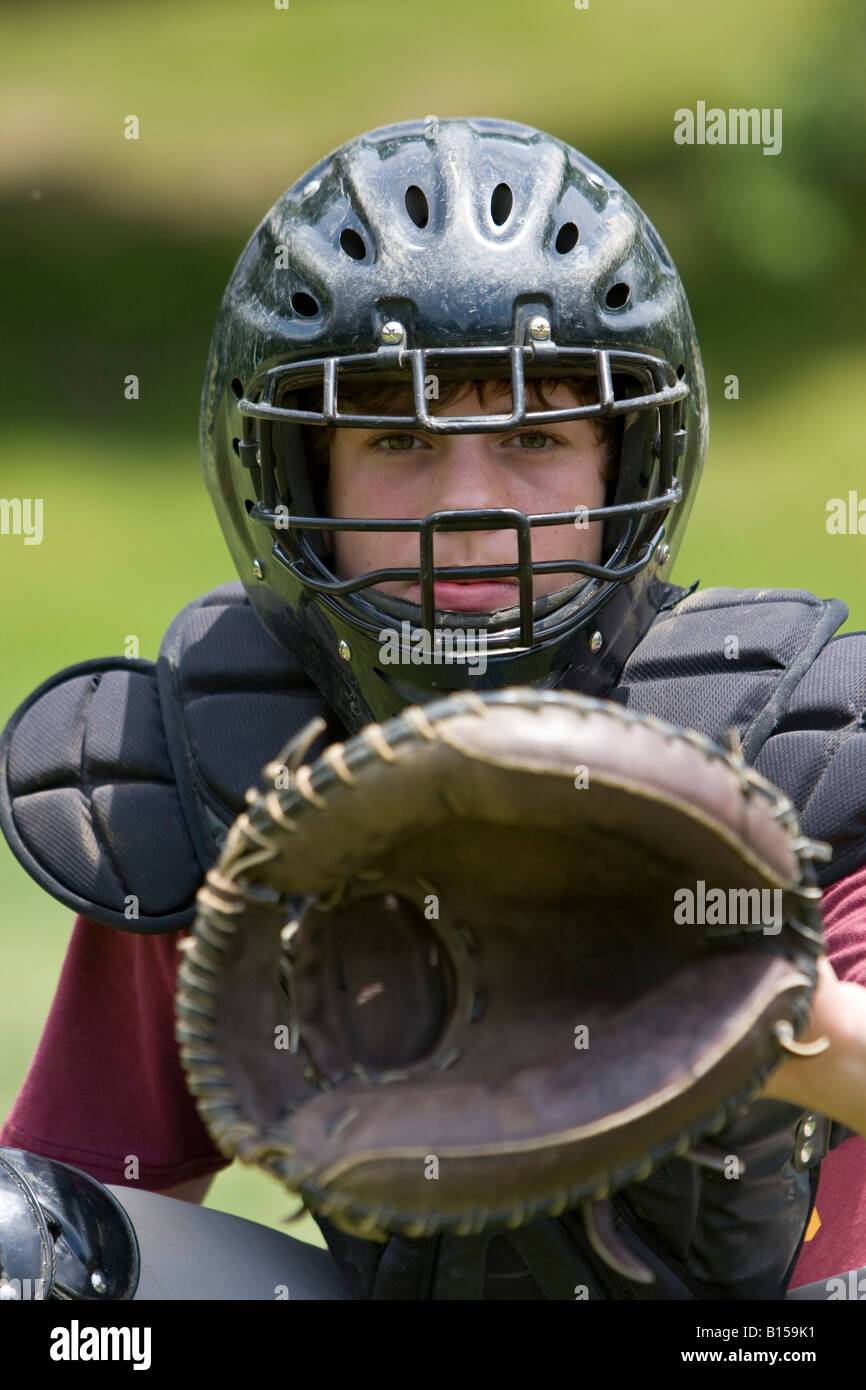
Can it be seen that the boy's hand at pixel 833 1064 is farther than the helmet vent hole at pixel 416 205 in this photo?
No

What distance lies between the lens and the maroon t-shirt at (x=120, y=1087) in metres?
1.98

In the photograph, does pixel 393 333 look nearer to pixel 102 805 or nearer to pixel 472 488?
pixel 472 488

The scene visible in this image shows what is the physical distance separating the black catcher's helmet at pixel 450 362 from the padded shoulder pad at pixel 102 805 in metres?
0.23

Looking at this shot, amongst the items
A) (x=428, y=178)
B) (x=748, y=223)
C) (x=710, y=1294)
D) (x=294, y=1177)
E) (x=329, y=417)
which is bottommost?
(x=710, y=1294)

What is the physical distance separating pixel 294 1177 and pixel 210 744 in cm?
74

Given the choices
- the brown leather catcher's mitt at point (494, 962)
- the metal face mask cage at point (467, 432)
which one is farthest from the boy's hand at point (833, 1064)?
the metal face mask cage at point (467, 432)

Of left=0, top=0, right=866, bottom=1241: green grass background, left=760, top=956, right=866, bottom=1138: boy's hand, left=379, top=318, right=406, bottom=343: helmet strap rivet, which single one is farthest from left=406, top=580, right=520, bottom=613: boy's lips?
left=0, top=0, right=866, bottom=1241: green grass background

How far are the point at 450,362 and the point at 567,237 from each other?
11.1 inches

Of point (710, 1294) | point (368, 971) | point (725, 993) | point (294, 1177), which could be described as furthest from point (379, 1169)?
point (710, 1294)

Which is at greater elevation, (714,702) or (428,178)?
(428,178)

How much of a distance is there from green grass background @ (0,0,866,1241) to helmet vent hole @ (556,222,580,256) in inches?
182

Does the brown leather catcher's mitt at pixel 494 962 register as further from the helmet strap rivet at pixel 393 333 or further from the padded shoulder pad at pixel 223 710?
the helmet strap rivet at pixel 393 333

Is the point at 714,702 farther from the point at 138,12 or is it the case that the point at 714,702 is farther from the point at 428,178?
the point at 138,12

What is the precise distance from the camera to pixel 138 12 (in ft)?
30.9
